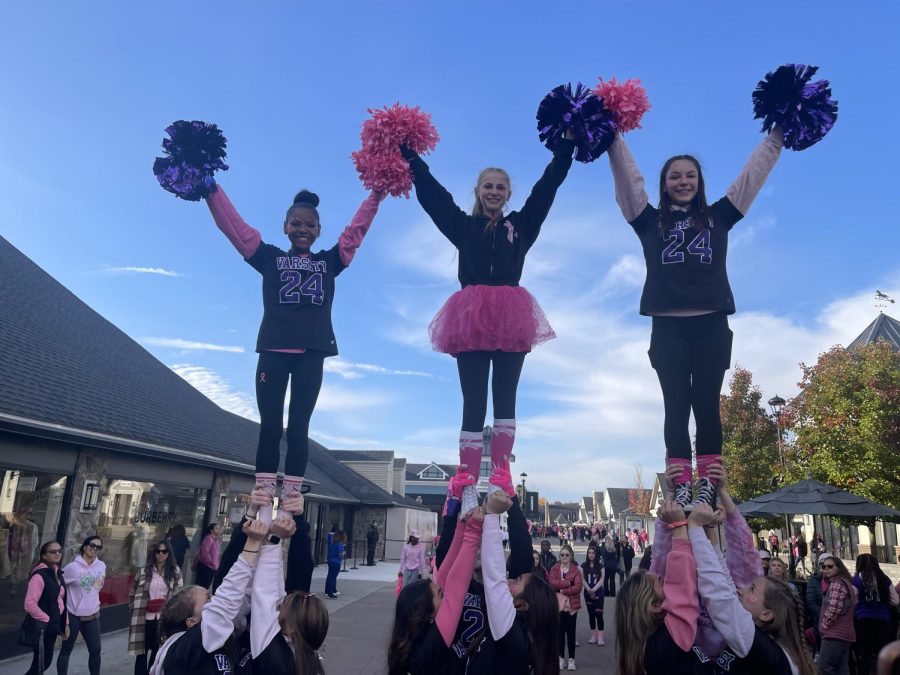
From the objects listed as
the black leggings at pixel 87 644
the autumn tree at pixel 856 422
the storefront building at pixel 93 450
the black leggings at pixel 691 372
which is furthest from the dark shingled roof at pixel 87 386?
the autumn tree at pixel 856 422

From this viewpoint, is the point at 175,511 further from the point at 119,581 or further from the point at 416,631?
the point at 416,631

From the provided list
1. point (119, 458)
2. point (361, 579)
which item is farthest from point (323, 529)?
point (119, 458)

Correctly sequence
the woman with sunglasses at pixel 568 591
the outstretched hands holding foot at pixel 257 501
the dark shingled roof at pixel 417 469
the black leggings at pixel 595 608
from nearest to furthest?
1. the outstretched hands holding foot at pixel 257 501
2. the woman with sunglasses at pixel 568 591
3. the black leggings at pixel 595 608
4. the dark shingled roof at pixel 417 469

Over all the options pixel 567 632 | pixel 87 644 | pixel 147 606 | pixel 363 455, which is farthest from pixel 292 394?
pixel 363 455

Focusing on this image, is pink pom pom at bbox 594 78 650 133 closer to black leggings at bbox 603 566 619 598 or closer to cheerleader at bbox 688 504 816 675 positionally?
cheerleader at bbox 688 504 816 675

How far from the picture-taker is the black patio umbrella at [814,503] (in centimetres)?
920

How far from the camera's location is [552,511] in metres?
122

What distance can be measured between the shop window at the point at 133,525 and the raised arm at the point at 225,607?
863 cm

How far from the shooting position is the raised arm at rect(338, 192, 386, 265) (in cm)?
421

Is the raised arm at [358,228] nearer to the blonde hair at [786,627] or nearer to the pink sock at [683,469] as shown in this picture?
the pink sock at [683,469]

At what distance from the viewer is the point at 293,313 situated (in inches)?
155

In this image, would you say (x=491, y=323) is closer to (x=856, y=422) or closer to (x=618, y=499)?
(x=856, y=422)

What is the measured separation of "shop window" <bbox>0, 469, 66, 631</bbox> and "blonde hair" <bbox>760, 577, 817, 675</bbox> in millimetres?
9339

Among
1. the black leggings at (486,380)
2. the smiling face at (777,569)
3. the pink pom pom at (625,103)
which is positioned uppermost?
the pink pom pom at (625,103)
